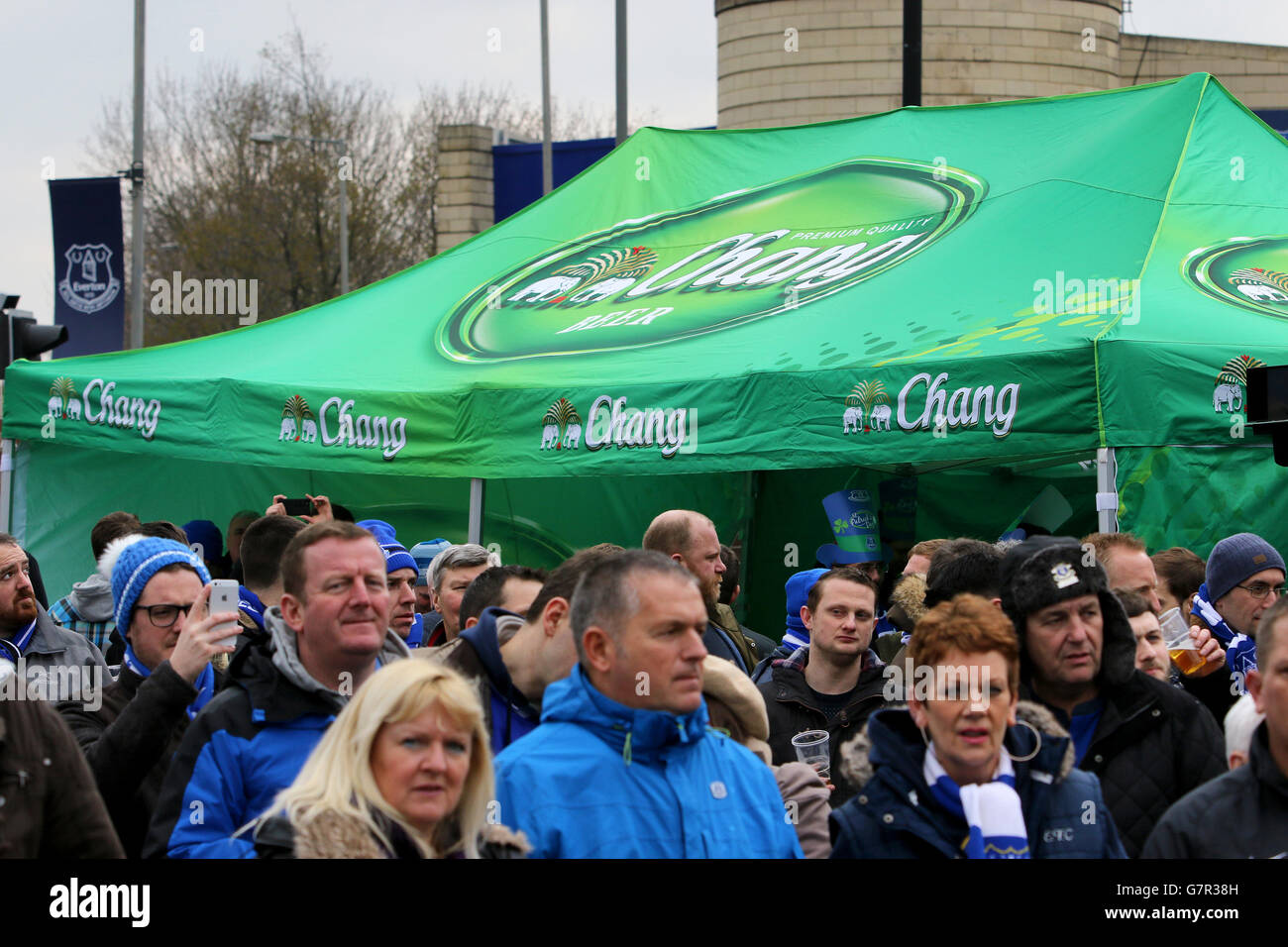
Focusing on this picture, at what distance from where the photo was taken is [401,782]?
3.03 metres

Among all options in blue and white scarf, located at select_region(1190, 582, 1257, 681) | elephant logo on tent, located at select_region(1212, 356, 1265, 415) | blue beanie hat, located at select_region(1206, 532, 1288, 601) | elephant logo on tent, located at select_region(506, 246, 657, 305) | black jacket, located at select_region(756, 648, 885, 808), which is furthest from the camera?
elephant logo on tent, located at select_region(506, 246, 657, 305)

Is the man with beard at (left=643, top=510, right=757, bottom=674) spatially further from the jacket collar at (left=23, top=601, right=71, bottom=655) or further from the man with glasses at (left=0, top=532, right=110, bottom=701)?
the jacket collar at (left=23, top=601, right=71, bottom=655)

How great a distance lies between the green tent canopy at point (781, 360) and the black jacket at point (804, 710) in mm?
3164

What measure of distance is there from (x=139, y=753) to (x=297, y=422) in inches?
293

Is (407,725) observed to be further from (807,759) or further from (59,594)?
(59,594)

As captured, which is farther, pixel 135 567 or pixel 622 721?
pixel 135 567

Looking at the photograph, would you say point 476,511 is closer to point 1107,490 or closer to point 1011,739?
point 1107,490

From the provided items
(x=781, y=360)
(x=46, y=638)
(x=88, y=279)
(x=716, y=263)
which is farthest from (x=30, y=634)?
(x=88, y=279)

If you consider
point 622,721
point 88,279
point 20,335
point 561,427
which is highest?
point 88,279

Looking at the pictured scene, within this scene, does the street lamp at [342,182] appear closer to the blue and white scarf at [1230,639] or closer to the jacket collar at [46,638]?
the jacket collar at [46,638]

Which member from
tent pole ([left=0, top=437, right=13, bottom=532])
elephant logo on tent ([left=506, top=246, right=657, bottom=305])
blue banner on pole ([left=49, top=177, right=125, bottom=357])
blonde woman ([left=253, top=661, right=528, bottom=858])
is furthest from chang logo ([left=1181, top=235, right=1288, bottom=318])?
blue banner on pole ([left=49, top=177, right=125, bottom=357])

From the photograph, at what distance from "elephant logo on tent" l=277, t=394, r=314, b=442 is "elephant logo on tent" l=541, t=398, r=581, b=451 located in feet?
6.26

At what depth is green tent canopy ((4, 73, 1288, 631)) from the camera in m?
8.56
